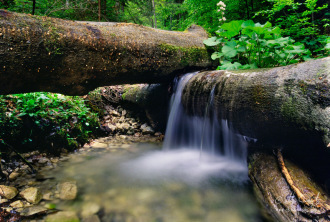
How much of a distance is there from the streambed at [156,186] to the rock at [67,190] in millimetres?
54

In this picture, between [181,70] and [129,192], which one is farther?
[181,70]

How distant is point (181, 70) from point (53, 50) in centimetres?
199

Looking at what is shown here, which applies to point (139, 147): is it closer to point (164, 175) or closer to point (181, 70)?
point (164, 175)

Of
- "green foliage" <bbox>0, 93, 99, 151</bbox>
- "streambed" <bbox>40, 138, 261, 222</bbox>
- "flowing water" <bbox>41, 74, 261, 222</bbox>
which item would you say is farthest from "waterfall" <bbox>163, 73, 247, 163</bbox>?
"green foliage" <bbox>0, 93, 99, 151</bbox>

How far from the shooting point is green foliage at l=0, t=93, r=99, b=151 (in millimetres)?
2529

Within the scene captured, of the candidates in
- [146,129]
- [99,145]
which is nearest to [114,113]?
[146,129]

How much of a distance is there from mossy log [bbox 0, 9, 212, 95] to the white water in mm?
617

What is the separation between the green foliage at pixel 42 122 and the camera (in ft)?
8.30

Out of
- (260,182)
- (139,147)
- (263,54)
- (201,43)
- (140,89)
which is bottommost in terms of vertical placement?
(139,147)

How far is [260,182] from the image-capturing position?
183cm

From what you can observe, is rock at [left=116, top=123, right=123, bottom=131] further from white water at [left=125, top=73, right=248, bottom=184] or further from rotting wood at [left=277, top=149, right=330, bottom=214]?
rotting wood at [left=277, top=149, right=330, bottom=214]

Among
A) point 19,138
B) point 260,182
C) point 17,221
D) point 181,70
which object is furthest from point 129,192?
point 181,70

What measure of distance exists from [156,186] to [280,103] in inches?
59.5

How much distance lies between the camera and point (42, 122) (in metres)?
2.80
